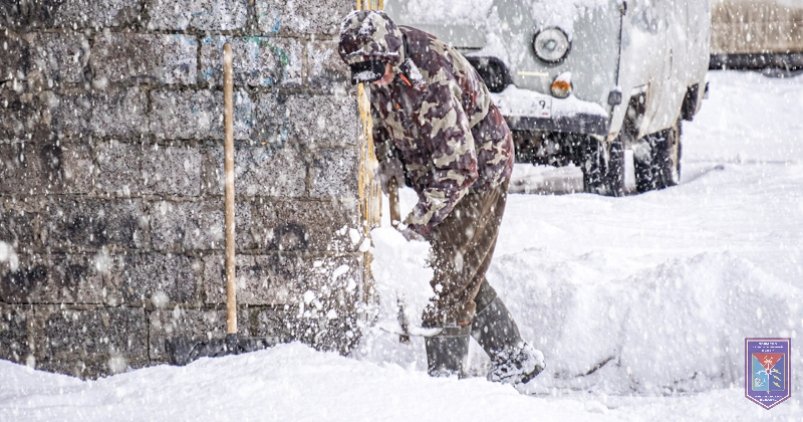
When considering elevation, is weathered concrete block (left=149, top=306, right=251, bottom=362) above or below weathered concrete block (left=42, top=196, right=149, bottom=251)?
below

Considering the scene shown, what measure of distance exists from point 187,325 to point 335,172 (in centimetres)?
95

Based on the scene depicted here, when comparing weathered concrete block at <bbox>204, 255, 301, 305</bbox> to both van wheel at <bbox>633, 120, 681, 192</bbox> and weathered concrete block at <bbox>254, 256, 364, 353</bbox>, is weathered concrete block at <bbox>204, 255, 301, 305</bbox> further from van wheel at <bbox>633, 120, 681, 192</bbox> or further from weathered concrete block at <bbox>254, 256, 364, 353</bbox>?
van wheel at <bbox>633, 120, 681, 192</bbox>

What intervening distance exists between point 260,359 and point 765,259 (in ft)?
10.0

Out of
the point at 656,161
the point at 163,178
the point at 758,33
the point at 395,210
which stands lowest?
the point at 656,161

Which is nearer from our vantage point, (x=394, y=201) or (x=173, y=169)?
(x=394, y=201)

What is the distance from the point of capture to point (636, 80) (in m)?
7.13

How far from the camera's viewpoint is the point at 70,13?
451 cm

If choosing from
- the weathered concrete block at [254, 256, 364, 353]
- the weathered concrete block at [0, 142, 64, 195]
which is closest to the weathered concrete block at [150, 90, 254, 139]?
the weathered concrete block at [0, 142, 64, 195]

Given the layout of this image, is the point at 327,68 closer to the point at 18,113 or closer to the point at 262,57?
the point at 262,57

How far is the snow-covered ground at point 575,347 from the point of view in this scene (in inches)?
142

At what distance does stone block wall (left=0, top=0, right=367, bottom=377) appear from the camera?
4.48 meters

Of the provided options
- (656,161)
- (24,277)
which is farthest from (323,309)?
(656,161)

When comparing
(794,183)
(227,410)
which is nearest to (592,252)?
(227,410)

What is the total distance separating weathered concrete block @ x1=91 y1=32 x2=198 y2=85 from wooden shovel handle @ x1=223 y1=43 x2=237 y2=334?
0.20 m
